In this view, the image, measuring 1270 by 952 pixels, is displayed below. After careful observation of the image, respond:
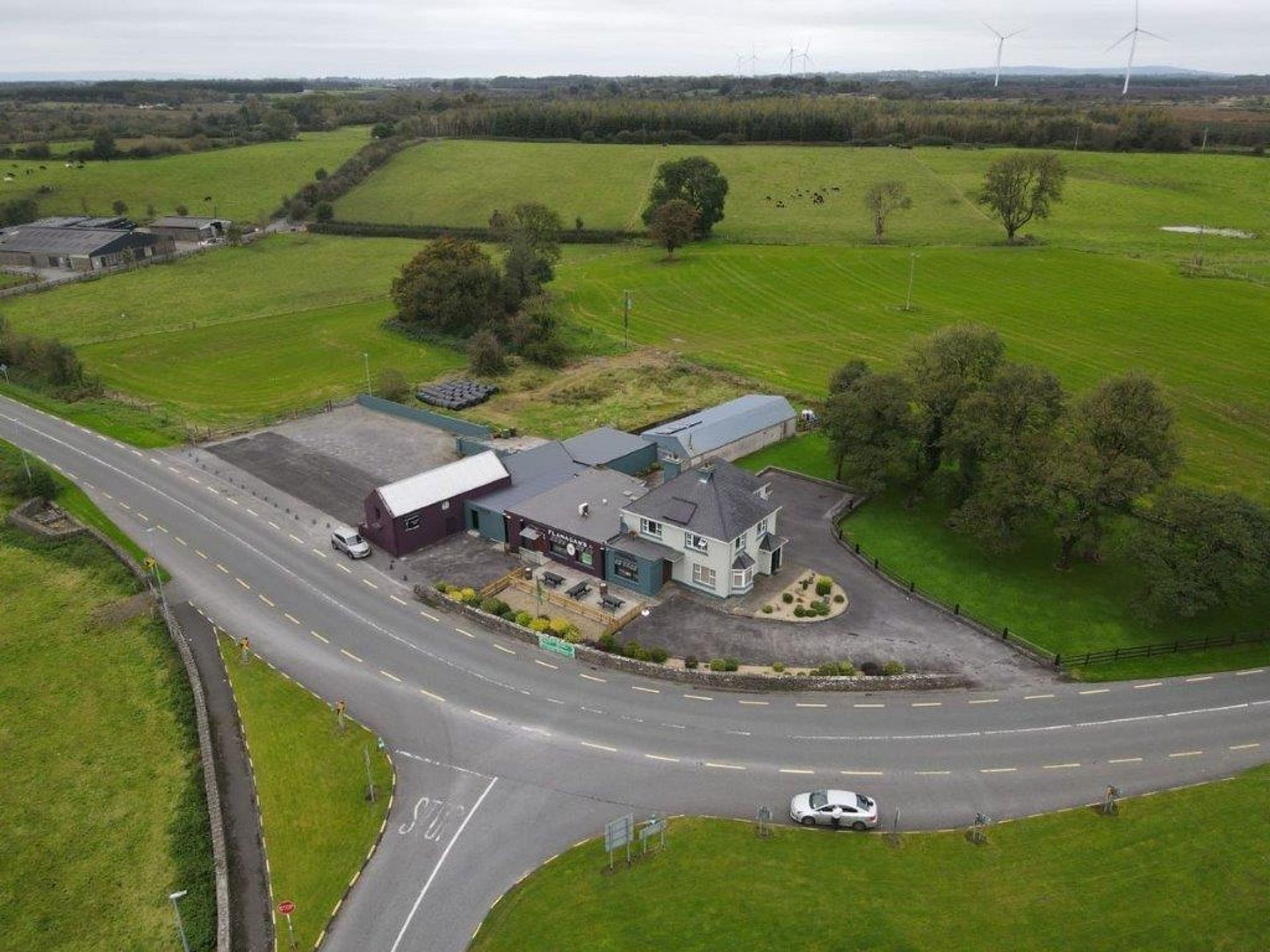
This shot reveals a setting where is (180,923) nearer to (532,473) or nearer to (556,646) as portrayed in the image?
(556,646)

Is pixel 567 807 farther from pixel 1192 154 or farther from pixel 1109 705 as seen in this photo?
pixel 1192 154

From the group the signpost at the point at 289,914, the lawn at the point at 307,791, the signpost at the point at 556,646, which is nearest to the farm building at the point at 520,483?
the signpost at the point at 556,646

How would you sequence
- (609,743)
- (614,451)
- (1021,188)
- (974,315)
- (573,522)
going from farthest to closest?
(1021,188) → (974,315) → (614,451) → (573,522) → (609,743)

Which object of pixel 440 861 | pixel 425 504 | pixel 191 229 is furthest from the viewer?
pixel 191 229

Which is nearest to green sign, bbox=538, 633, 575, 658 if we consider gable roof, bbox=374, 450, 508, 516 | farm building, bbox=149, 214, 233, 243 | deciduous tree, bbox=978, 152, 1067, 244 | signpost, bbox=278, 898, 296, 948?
gable roof, bbox=374, 450, 508, 516

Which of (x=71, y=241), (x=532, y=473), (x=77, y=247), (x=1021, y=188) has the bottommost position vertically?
(x=532, y=473)

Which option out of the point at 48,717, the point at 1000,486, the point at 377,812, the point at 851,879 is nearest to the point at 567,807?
the point at 377,812

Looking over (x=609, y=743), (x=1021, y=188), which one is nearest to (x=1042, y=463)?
(x=609, y=743)
